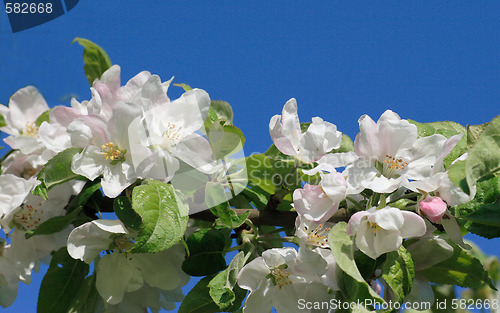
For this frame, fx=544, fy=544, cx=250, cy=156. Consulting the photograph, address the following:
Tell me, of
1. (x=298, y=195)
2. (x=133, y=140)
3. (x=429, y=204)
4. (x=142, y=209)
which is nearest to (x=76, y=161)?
(x=133, y=140)

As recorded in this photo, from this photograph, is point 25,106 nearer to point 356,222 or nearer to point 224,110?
point 224,110

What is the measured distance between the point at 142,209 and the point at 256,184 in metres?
0.34

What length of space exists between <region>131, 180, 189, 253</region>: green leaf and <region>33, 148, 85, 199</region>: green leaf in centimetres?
22

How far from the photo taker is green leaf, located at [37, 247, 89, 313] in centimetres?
131

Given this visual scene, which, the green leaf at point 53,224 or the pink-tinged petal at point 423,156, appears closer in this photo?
the pink-tinged petal at point 423,156

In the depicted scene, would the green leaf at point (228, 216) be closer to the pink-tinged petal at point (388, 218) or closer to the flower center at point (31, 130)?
the pink-tinged petal at point (388, 218)

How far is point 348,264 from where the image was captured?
101 centimetres

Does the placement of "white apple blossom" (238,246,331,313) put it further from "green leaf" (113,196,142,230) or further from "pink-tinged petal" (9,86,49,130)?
"pink-tinged petal" (9,86,49,130)

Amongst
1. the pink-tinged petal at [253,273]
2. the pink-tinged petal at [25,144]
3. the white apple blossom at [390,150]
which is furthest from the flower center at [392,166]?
Answer: the pink-tinged petal at [25,144]

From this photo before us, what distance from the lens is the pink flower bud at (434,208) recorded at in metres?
1.05

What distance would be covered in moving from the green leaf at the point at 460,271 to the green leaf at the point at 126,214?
0.65m

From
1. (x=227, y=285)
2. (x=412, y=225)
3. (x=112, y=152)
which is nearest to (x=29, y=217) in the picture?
(x=112, y=152)

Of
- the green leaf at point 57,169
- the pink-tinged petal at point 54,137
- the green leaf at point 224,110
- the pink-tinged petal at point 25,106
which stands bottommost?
the green leaf at point 57,169

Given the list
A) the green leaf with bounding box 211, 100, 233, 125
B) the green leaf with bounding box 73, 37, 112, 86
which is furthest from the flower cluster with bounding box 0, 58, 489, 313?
the green leaf with bounding box 73, 37, 112, 86
